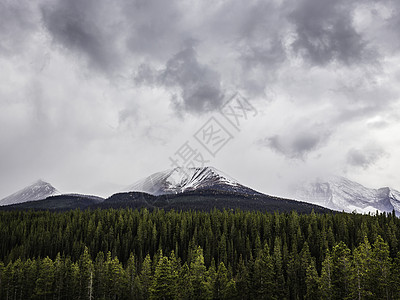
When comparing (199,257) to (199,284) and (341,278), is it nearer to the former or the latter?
(199,284)

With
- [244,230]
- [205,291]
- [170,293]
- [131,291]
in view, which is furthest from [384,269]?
Result: [244,230]

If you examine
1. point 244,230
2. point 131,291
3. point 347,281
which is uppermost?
point 244,230

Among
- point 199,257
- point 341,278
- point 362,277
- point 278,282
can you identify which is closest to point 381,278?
point 362,277

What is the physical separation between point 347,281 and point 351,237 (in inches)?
3046

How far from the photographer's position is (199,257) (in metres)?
84.9

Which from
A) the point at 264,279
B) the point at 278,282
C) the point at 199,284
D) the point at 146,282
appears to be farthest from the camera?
the point at 146,282

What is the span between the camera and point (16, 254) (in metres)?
136

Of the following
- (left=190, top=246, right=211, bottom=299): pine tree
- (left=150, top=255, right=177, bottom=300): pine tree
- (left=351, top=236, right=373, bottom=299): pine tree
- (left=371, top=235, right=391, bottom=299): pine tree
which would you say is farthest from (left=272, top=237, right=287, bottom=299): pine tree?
(left=150, top=255, right=177, bottom=300): pine tree

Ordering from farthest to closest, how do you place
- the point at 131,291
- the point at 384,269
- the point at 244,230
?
the point at 244,230 < the point at 131,291 < the point at 384,269

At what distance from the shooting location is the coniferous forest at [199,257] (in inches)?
2773

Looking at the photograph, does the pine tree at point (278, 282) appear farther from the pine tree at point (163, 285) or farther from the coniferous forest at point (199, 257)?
the pine tree at point (163, 285)

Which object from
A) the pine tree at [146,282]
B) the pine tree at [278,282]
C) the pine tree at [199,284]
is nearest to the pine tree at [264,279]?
the pine tree at [278,282]

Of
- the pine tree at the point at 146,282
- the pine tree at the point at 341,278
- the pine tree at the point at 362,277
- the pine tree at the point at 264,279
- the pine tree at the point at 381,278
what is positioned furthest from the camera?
the pine tree at the point at 146,282

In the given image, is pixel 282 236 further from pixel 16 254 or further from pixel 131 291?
pixel 16 254
